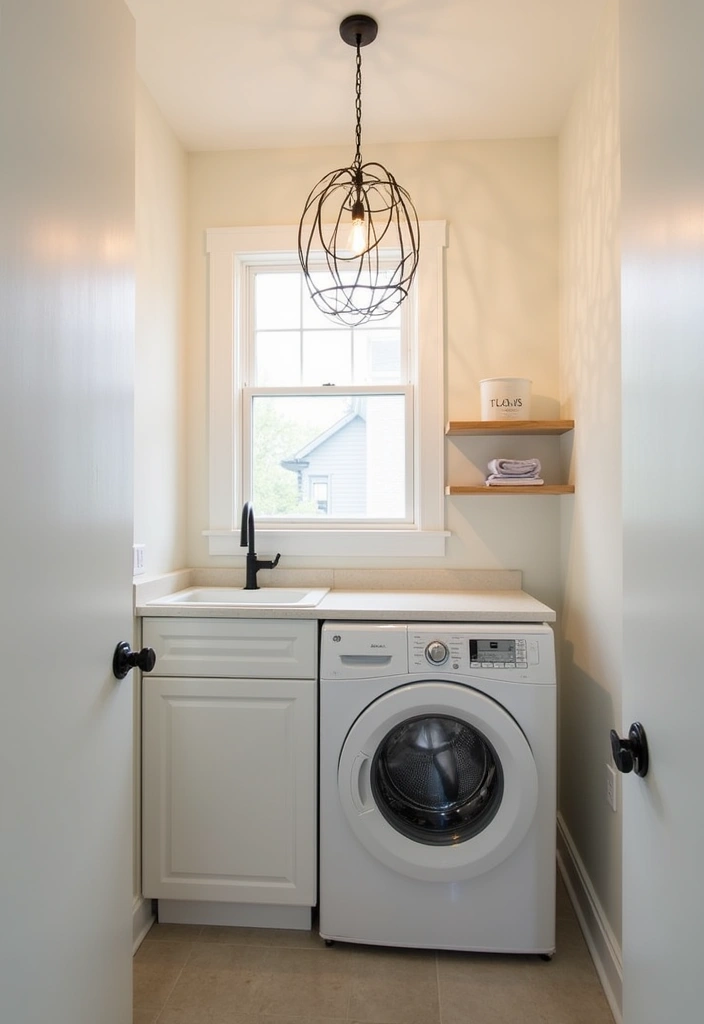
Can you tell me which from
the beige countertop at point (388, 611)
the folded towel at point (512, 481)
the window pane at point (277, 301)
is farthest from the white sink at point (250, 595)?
the window pane at point (277, 301)

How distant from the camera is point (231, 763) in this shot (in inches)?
74.9

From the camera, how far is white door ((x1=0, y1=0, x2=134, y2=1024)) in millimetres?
894

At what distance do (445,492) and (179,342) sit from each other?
50.2 inches

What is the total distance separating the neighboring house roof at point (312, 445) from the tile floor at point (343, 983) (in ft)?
5.58

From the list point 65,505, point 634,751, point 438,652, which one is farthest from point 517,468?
point 65,505

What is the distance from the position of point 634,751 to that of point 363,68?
7.41 ft

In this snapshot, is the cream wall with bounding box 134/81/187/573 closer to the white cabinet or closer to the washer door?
the white cabinet

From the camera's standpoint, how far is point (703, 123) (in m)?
0.67

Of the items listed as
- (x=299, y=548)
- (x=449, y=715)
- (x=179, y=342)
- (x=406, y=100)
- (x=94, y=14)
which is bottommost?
(x=449, y=715)

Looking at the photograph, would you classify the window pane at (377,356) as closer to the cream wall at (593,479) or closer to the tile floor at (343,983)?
the cream wall at (593,479)

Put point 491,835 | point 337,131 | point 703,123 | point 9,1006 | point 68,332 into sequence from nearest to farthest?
point 703,123 → point 9,1006 → point 68,332 → point 491,835 → point 337,131

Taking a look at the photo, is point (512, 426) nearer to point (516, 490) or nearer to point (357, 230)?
point (516, 490)

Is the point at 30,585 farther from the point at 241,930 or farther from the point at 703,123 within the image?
the point at 241,930

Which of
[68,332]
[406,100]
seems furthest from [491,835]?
[406,100]
